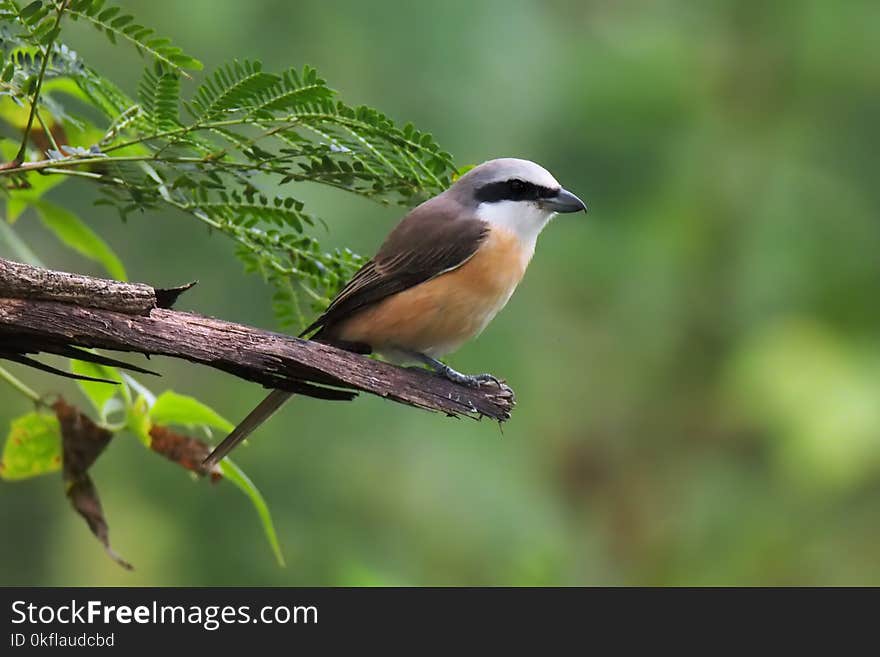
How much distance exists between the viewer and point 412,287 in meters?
3.01

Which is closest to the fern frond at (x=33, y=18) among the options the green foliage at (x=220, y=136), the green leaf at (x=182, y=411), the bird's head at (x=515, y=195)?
the green foliage at (x=220, y=136)

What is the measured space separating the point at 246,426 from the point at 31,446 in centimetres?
44

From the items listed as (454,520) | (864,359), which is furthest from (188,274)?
(864,359)

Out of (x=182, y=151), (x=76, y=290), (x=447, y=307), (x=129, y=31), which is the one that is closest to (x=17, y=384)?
(x=76, y=290)

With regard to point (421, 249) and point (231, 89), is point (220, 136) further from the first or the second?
point (421, 249)

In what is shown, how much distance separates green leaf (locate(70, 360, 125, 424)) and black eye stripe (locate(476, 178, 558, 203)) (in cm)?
121

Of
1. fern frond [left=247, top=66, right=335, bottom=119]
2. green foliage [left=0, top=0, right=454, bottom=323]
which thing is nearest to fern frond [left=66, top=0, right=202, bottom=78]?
green foliage [left=0, top=0, right=454, bottom=323]

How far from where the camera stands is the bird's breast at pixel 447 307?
2.97 meters

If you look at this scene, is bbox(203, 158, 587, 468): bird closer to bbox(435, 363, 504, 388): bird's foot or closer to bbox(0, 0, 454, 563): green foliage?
bbox(435, 363, 504, 388): bird's foot

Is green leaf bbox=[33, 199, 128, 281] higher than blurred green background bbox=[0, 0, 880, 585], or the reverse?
blurred green background bbox=[0, 0, 880, 585]

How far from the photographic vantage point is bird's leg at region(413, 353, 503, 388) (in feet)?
8.84

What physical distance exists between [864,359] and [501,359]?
85.9 inches

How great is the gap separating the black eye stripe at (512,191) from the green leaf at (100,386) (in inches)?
47.8

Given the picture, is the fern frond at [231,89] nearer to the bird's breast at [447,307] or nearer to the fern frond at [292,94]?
the fern frond at [292,94]
